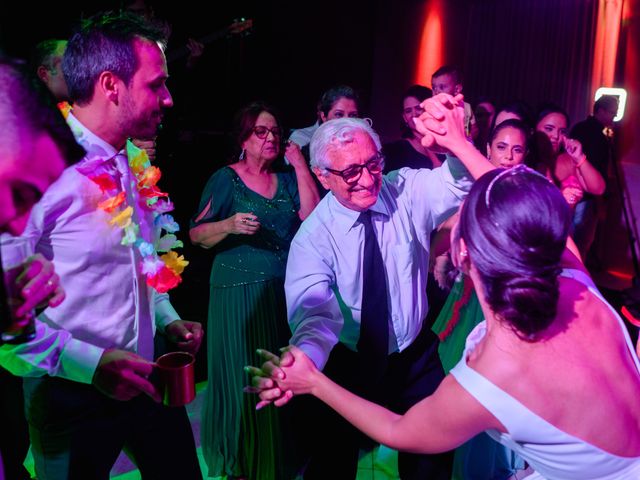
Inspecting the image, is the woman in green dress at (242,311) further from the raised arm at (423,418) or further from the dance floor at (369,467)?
the raised arm at (423,418)

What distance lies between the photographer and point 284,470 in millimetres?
2615

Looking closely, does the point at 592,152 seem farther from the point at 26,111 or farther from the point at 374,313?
the point at 26,111

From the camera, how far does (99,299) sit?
1.49 m

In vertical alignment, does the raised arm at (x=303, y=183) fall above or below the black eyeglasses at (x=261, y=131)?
below

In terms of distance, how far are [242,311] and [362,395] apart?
2.73 feet

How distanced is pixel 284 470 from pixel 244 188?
133cm

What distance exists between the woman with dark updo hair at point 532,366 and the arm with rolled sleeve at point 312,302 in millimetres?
467

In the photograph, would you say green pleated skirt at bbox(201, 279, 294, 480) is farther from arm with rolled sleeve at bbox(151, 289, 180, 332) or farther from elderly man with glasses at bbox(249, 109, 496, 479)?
arm with rolled sleeve at bbox(151, 289, 180, 332)

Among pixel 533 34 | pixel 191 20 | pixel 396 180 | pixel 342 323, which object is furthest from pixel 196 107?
pixel 533 34

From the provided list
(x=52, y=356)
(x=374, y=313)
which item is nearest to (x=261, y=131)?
(x=374, y=313)

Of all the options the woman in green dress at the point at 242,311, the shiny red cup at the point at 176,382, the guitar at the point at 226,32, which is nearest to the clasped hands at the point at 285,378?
the shiny red cup at the point at 176,382

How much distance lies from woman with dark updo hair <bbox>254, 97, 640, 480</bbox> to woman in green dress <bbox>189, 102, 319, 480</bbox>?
1381 millimetres

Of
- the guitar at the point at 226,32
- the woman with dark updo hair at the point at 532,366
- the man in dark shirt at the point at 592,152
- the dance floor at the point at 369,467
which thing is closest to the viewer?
the woman with dark updo hair at the point at 532,366

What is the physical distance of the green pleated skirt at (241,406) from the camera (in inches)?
102
